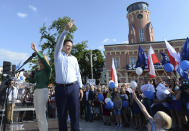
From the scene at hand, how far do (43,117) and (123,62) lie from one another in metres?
30.2

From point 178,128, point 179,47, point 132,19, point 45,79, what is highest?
point 132,19

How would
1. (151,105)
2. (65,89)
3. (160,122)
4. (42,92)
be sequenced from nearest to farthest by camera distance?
(160,122), (65,89), (42,92), (151,105)

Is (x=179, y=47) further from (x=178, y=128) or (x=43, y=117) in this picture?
(x=43, y=117)

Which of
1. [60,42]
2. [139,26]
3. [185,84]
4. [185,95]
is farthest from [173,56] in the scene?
[139,26]

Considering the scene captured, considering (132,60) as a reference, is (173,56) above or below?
below

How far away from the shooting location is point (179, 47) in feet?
100

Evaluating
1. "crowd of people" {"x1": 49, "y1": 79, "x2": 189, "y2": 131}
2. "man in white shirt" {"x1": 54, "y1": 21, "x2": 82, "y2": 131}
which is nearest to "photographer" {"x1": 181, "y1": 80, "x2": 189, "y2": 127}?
"crowd of people" {"x1": 49, "y1": 79, "x2": 189, "y2": 131}

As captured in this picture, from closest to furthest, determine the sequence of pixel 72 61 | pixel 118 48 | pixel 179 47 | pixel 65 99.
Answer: pixel 65 99, pixel 72 61, pixel 179 47, pixel 118 48

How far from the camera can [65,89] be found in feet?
8.67

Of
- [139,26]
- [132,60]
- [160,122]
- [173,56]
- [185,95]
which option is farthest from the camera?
[139,26]

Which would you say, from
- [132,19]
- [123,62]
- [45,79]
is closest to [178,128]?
[45,79]

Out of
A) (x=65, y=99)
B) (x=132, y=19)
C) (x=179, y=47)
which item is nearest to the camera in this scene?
(x=65, y=99)

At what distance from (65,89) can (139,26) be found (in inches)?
1646

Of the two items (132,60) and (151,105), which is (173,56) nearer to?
(151,105)
